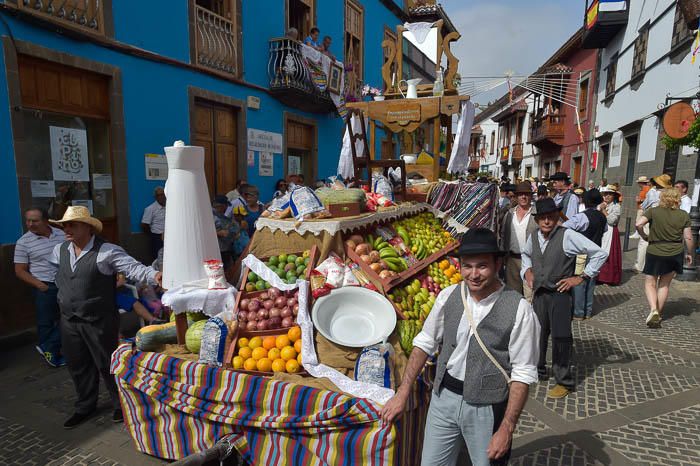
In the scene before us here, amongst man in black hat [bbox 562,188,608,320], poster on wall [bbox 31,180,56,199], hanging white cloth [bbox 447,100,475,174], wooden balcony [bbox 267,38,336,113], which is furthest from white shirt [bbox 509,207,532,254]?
wooden balcony [bbox 267,38,336,113]

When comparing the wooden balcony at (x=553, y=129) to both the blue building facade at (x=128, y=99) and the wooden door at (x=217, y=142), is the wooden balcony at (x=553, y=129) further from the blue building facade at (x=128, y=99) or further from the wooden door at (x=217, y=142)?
the wooden door at (x=217, y=142)

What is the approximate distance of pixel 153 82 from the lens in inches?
304

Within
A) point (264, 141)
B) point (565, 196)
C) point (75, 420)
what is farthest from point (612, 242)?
point (75, 420)

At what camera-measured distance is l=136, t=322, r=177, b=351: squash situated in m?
3.37

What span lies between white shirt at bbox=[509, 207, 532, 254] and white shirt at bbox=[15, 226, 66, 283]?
580 cm

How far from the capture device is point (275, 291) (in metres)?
3.69

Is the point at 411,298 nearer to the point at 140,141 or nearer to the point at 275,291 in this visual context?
the point at 275,291

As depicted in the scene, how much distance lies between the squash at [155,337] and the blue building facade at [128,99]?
11.6 feet

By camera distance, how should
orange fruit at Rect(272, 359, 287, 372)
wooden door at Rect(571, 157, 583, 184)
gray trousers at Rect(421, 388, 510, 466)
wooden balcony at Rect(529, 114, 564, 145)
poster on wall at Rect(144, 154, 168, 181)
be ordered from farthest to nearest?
wooden balcony at Rect(529, 114, 564, 145) < wooden door at Rect(571, 157, 583, 184) < poster on wall at Rect(144, 154, 168, 181) < orange fruit at Rect(272, 359, 287, 372) < gray trousers at Rect(421, 388, 510, 466)

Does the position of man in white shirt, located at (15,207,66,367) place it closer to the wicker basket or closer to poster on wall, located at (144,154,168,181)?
poster on wall, located at (144,154,168,181)

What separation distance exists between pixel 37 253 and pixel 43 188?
195 centimetres

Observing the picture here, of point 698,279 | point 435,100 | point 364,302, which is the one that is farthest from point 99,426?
point 698,279

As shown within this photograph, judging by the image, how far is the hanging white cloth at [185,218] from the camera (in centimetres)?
323

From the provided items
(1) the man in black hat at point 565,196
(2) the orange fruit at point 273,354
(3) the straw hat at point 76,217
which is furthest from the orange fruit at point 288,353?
(1) the man in black hat at point 565,196
